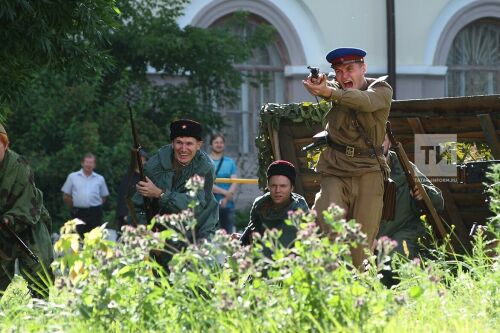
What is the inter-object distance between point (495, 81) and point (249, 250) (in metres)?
19.2

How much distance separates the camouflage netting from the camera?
1160cm

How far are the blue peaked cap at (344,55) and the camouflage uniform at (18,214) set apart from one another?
6.53 feet

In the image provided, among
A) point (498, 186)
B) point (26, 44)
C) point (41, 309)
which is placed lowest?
point (41, 309)

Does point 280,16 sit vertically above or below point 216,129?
above

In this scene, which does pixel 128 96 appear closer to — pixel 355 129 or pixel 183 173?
pixel 183 173

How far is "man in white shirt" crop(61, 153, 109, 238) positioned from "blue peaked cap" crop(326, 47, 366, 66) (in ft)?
27.8

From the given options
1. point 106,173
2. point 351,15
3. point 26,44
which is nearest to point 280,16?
point 351,15

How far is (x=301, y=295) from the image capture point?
19.4ft

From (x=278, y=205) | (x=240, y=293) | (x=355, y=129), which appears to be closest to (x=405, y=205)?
(x=278, y=205)

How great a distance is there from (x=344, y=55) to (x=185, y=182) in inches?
50.3

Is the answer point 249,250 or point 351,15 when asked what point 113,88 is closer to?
point 351,15

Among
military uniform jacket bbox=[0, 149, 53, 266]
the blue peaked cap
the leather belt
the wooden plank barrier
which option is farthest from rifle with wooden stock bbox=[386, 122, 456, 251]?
military uniform jacket bbox=[0, 149, 53, 266]

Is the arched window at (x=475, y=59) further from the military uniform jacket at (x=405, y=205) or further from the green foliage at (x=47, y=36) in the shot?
the green foliage at (x=47, y=36)

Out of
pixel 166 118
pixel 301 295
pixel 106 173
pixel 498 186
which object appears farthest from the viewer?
pixel 166 118
